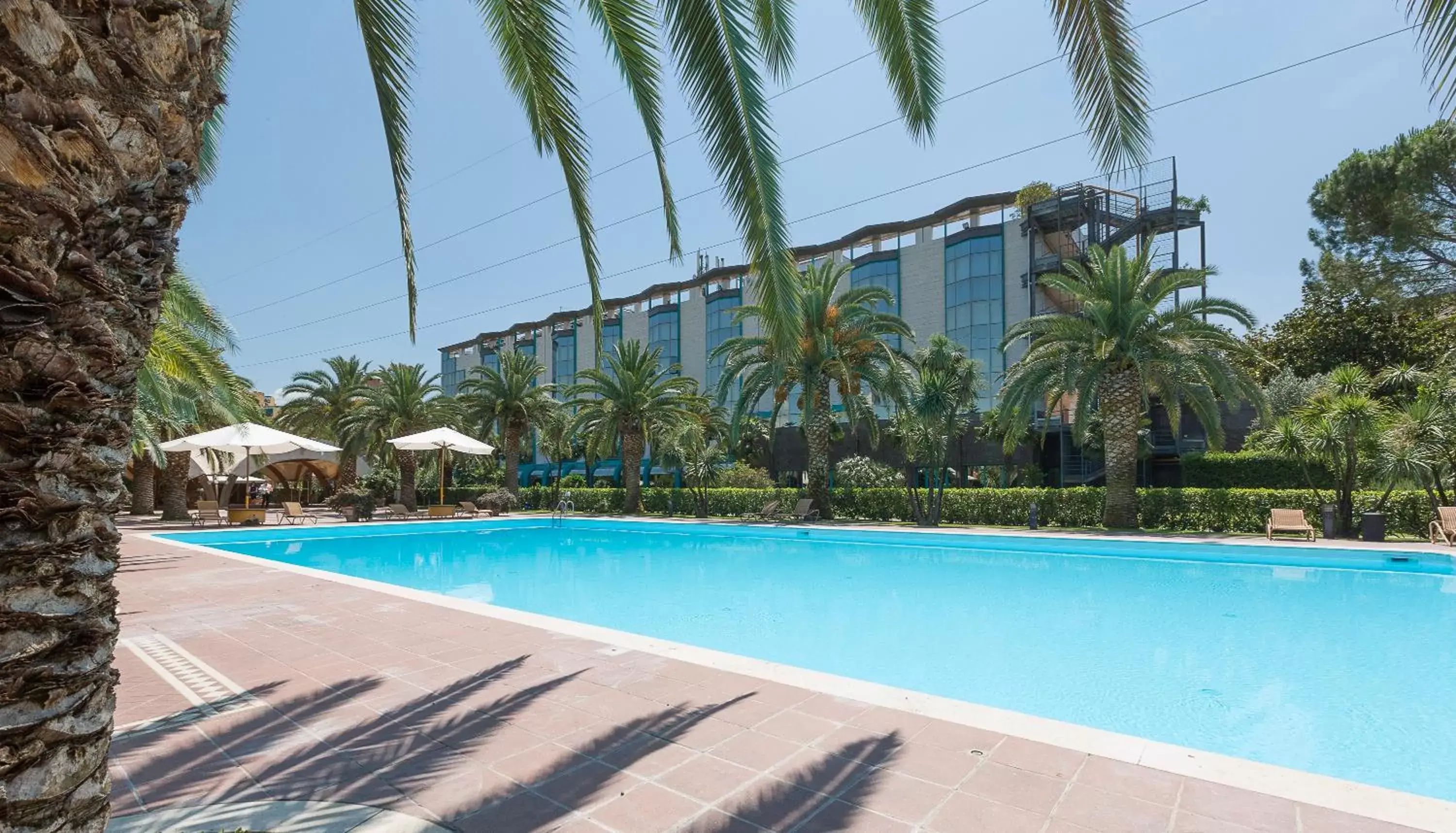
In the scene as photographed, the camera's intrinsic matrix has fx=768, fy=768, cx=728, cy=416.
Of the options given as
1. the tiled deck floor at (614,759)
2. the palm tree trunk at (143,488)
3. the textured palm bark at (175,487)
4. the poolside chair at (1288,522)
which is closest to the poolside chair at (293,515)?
the textured palm bark at (175,487)

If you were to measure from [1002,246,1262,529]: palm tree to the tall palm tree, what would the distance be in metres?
21.1

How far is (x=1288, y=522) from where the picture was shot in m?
15.5

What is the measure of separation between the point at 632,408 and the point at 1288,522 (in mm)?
19023

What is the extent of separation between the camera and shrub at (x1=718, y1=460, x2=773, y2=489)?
1067 inches

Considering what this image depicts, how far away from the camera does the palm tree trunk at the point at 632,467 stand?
27875mm

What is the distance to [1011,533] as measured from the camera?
58.6ft

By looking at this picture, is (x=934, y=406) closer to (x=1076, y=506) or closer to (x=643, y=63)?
(x=1076, y=506)

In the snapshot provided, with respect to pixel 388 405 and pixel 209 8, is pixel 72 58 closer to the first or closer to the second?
pixel 209 8

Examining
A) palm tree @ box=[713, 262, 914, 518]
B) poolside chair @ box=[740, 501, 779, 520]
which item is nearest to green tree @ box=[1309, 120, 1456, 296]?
palm tree @ box=[713, 262, 914, 518]

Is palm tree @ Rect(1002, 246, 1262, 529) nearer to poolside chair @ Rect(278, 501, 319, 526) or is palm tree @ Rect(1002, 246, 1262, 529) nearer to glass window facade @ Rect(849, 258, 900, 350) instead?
poolside chair @ Rect(278, 501, 319, 526)

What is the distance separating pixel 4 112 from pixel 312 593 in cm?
832

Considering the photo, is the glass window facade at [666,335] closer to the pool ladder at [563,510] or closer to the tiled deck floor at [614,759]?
the pool ladder at [563,510]

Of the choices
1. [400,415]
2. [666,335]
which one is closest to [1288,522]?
[400,415]

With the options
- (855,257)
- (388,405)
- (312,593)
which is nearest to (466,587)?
(312,593)
